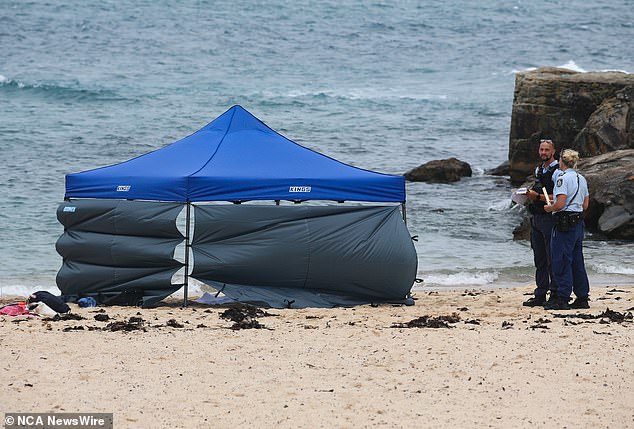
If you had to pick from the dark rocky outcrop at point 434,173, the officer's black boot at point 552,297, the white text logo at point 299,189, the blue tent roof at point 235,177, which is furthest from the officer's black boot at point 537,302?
the dark rocky outcrop at point 434,173

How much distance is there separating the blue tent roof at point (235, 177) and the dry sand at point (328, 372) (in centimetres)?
153

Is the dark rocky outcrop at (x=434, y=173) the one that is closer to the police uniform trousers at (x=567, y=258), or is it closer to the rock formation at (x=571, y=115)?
the rock formation at (x=571, y=115)

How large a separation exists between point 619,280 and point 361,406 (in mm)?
8196

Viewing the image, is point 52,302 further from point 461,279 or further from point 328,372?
point 461,279

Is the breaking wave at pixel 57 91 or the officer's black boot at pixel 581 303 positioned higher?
the breaking wave at pixel 57 91

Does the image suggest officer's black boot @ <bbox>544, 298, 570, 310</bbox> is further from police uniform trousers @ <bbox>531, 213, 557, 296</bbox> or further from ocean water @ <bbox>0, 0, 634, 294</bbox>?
ocean water @ <bbox>0, 0, 634, 294</bbox>

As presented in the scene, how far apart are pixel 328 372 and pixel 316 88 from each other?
36.1m

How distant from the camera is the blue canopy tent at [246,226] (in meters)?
10.8

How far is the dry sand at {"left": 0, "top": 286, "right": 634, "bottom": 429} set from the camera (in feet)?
21.6

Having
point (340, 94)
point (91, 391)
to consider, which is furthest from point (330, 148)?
point (91, 391)

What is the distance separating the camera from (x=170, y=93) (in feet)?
130

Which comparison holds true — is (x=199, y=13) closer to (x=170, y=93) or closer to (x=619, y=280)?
(x=170, y=93)

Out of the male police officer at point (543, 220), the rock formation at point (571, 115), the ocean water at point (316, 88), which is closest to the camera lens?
the male police officer at point (543, 220)

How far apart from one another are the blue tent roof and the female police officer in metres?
1.90
